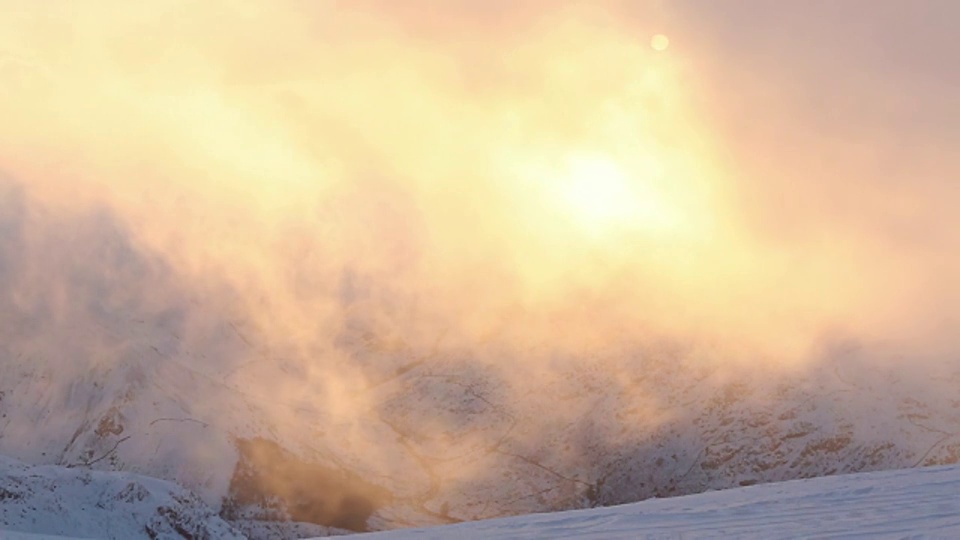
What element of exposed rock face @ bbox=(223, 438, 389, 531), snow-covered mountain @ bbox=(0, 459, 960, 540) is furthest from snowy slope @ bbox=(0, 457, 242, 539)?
exposed rock face @ bbox=(223, 438, 389, 531)

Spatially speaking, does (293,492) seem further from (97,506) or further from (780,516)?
(780,516)

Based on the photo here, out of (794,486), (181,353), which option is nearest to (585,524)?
(794,486)

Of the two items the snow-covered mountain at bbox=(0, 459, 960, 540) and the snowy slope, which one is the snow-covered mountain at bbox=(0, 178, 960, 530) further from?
the snow-covered mountain at bbox=(0, 459, 960, 540)

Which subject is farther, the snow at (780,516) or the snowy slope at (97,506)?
the snowy slope at (97,506)

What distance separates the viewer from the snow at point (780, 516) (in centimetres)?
1252

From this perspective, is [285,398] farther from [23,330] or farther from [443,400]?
[23,330]

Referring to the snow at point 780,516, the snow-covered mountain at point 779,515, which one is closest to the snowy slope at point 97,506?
the snow-covered mountain at point 779,515

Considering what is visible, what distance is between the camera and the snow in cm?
1252

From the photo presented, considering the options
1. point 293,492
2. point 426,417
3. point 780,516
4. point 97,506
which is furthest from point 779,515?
point 426,417

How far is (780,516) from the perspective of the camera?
1334 centimetres

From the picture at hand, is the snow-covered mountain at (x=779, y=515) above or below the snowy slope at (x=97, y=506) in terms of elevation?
below

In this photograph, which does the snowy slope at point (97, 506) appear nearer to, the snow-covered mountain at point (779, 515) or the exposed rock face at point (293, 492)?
the snow-covered mountain at point (779, 515)

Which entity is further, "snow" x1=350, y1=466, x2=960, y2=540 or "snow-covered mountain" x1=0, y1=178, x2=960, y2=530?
"snow-covered mountain" x1=0, y1=178, x2=960, y2=530

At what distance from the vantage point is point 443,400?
226ft
